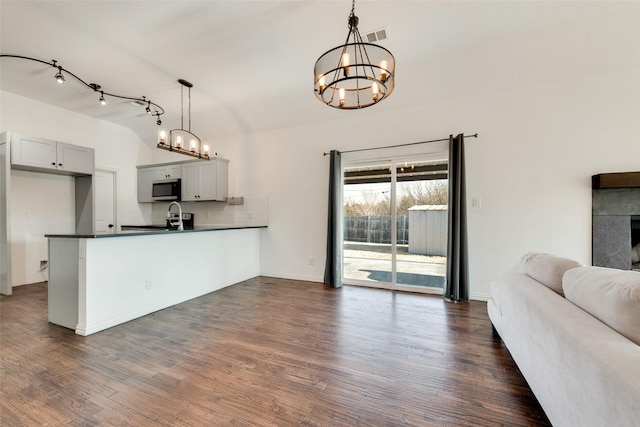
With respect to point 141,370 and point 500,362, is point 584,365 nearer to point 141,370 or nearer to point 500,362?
point 500,362

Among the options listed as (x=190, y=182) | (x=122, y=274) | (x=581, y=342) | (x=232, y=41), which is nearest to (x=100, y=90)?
(x=190, y=182)

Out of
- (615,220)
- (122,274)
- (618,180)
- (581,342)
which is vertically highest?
(618,180)

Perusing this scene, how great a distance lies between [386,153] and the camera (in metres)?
3.99

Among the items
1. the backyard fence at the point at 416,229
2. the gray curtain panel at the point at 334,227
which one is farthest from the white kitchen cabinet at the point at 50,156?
the backyard fence at the point at 416,229

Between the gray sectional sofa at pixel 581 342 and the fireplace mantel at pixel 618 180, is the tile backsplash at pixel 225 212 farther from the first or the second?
the fireplace mantel at pixel 618 180

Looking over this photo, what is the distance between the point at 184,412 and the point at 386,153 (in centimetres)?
375

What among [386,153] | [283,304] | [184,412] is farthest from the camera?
[386,153]

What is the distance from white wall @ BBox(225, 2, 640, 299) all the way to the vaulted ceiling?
185 millimetres

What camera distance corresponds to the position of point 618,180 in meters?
2.84

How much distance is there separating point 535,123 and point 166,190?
6.34 metres

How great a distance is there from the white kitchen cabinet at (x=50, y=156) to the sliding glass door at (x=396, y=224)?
4547mm

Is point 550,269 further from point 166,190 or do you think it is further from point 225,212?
point 166,190

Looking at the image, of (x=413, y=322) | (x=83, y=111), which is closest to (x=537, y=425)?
(x=413, y=322)

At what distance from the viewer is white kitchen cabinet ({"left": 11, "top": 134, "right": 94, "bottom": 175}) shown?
3701 mm
